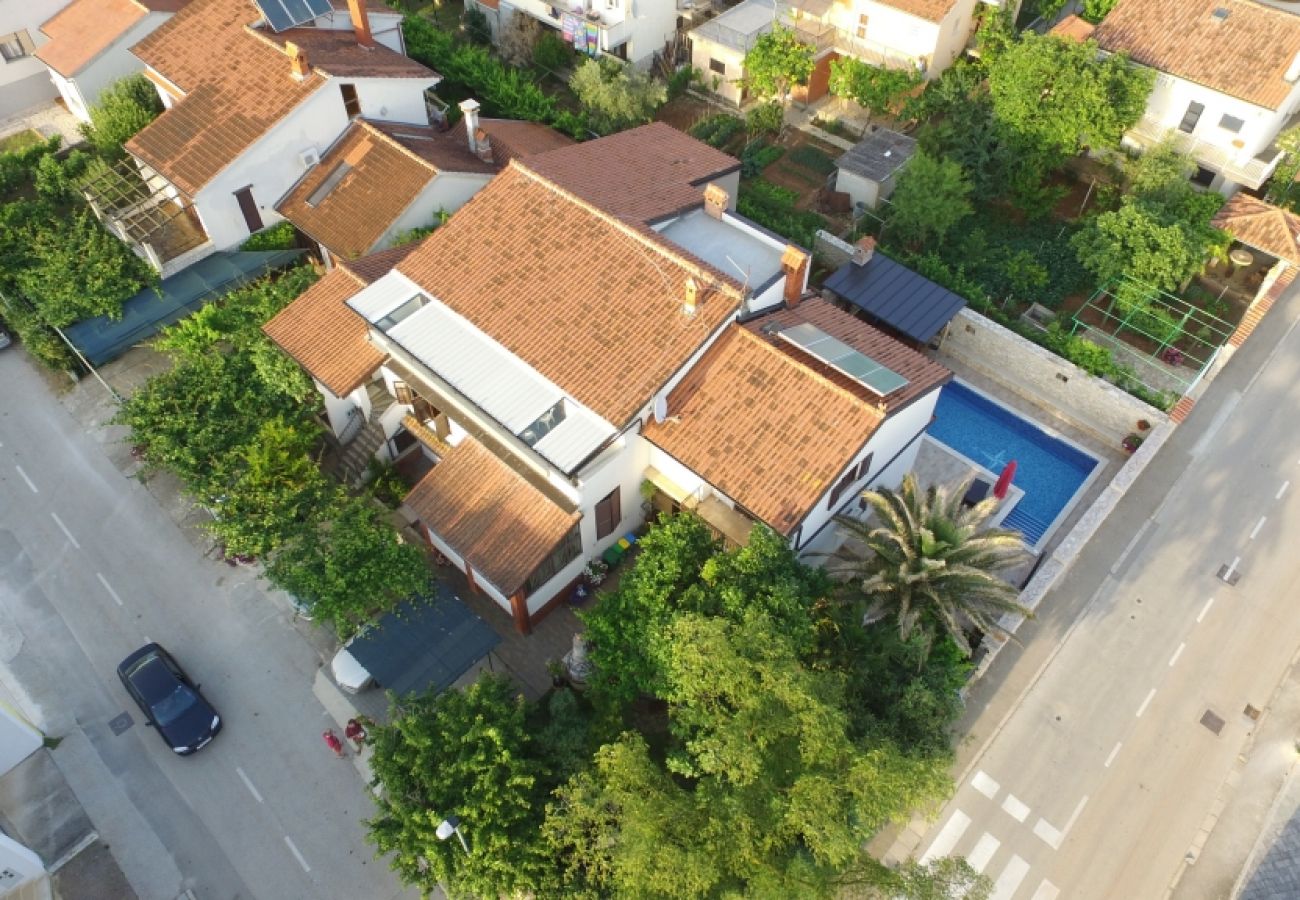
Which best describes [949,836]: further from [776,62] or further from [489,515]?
[776,62]

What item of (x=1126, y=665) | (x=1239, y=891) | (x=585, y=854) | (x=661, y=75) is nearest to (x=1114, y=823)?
(x=1239, y=891)

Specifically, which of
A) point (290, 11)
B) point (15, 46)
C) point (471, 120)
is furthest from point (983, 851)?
point (15, 46)

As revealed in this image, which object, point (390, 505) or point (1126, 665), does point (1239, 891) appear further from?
point (390, 505)

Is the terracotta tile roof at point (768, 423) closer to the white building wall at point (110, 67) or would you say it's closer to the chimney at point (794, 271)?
the chimney at point (794, 271)

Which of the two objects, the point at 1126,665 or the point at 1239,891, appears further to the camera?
the point at 1126,665

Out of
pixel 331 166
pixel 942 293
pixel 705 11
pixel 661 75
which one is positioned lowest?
pixel 331 166

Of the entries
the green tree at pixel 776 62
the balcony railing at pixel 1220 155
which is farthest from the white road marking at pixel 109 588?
the balcony railing at pixel 1220 155

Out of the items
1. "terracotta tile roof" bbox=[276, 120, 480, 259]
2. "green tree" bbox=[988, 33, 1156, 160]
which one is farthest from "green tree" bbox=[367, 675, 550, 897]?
"green tree" bbox=[988, 33, 1156, 160]
